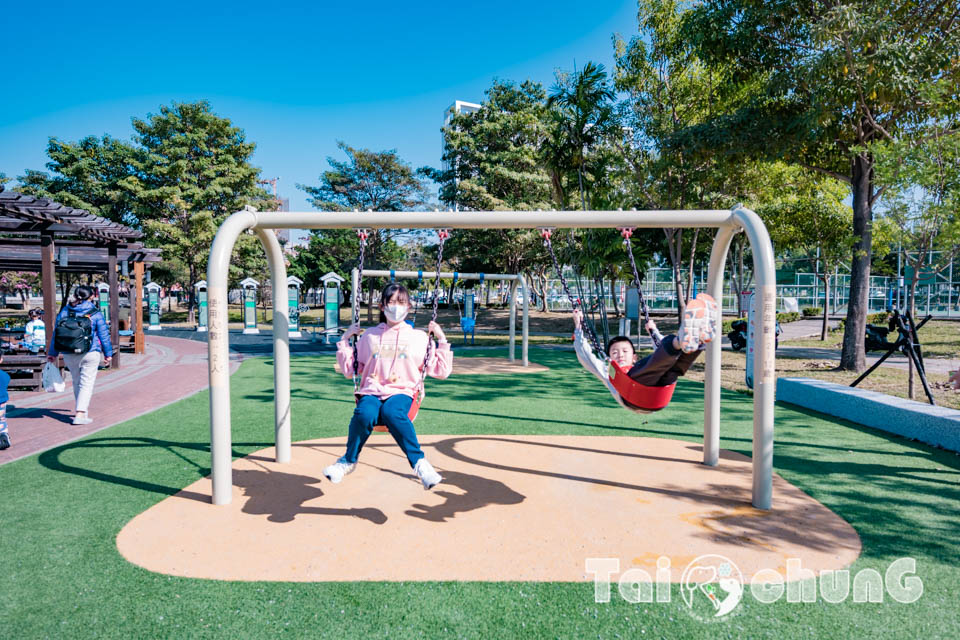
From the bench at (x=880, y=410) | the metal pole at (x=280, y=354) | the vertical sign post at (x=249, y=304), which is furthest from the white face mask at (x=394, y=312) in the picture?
the vertical sign post at (x=249, y=304)

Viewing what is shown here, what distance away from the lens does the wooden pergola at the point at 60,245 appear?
30.6ft

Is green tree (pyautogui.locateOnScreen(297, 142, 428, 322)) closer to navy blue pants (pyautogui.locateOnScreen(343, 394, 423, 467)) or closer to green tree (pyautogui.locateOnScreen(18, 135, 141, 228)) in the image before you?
green tree (pyautogui.locateOnScreen(18, 135, 141, 228))

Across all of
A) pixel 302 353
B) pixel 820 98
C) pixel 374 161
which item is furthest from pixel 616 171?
pixel 374 161

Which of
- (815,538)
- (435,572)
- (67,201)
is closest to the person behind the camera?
(435,572)

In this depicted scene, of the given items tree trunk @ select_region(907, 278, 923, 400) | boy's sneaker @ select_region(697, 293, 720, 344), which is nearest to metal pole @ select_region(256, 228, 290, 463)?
boy's sneaker @ select_region(697, 293, 720, 344)

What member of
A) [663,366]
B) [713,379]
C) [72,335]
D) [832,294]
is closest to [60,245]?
[72,335]

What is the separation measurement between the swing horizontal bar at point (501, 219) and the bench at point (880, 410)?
388 centimetres

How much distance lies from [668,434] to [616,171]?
42.0 feet

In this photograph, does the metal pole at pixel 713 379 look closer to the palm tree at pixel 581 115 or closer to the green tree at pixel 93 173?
the palm tree at pixel 581 115

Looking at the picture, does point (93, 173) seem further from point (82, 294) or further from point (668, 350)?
point (668, 350)

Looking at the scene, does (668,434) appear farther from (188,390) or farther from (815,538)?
(188,390)

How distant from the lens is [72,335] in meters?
6.39

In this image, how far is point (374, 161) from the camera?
31594 millimetres

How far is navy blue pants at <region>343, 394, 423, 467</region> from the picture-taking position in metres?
3.68
